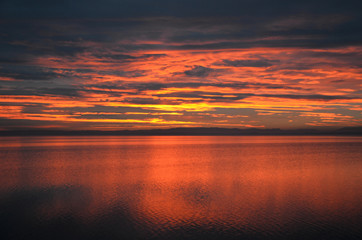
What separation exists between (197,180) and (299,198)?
42.2ft

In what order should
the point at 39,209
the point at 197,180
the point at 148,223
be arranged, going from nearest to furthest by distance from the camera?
the point at 148,223 < the point at 39,209 < the point at 197,180

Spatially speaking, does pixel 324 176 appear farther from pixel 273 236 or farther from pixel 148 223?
pixel 148 223

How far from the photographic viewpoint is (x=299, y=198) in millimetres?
27078

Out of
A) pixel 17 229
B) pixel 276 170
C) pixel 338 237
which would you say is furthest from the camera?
pixel 276 170

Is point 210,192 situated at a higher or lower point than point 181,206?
lower

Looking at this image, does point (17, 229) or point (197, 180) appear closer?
point (17, 229)

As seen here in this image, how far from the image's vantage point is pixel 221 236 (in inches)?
696

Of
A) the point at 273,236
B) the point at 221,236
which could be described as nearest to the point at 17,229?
the point at 221,236

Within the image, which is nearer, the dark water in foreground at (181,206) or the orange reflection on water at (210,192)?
the dark water in foreground at (181,206)

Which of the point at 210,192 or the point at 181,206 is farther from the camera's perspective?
the point at 210,192

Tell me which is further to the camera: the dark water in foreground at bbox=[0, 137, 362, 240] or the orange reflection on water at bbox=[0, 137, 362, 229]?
the orange reflection on water at bbox=[0, 137, 362, 229]

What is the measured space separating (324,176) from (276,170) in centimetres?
744

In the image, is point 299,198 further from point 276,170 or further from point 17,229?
point 17,229

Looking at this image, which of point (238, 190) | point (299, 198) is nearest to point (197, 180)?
point (238, 190)
